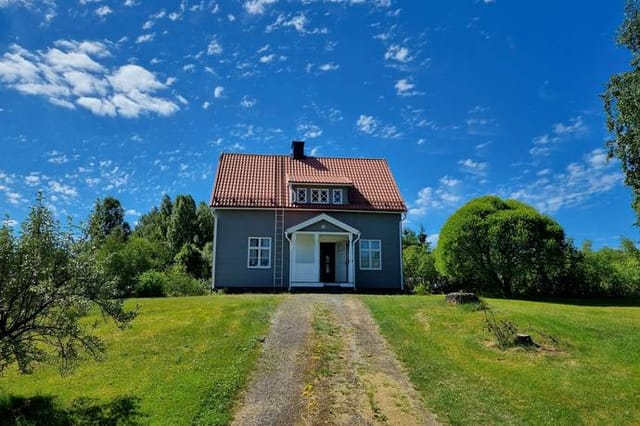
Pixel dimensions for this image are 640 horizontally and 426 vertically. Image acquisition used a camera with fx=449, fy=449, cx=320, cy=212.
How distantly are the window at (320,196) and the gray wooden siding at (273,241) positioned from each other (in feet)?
2.34

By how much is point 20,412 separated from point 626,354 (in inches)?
499

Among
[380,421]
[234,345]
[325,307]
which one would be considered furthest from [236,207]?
[380,421]

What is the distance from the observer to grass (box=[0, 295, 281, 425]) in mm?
7562

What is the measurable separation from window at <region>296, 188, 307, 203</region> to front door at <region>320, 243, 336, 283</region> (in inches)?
100

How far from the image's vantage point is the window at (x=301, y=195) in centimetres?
2356

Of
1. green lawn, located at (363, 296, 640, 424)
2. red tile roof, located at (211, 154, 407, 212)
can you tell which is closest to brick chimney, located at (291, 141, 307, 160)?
red tile roof, located at (211, 154, 407, 212)

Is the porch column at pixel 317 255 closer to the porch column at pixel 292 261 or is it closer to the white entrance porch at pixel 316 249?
the white entrance porch at pixel 316 249

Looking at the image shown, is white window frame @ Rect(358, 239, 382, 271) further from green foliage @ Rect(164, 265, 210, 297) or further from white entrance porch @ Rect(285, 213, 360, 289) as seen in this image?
green foliage @ Rect(164, 265, 210, 297)

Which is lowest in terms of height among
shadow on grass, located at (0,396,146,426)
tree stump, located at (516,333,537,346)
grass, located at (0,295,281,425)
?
shadow on grass, located at (0,396,146,426)

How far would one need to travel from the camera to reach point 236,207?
73.9ft

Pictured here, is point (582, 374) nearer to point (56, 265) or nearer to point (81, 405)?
point (81, 405)

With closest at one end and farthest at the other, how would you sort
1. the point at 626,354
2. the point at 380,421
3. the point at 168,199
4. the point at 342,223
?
the point at 380,421, the point at 626,354, the point at 342,223, the point at 168,199

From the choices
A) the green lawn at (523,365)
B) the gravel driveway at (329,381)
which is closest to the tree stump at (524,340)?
the green lawn at (523,365)

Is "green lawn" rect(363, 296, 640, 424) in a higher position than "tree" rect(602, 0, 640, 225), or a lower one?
lower
